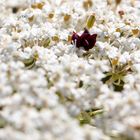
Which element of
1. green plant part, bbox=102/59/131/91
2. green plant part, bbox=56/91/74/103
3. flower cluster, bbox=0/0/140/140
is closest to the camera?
flower cluster, bbox=0/0/140/140

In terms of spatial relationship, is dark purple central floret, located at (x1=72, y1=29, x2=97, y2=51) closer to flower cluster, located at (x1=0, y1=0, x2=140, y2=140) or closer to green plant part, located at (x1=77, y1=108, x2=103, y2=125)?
flower cluster, located at (x1=0, y1=0, x2=140, y2=140)

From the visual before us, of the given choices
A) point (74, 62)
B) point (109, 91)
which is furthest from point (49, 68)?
point (109, 91)

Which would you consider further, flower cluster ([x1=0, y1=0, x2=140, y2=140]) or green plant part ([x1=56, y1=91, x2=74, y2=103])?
green plant part ([x1=56, y1=91, x2=74, y2=103])

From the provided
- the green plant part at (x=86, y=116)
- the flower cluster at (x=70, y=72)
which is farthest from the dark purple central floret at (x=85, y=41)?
the green plant part at (x=86, y=116)

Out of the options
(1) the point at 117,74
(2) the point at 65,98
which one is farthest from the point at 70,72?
(1) the point at 117,74

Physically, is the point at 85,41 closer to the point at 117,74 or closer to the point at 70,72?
the point at 117,74

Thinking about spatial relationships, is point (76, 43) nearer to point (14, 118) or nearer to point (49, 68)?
point (49, 68)

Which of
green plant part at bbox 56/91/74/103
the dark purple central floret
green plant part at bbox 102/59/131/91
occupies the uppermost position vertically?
the dark purple central floret

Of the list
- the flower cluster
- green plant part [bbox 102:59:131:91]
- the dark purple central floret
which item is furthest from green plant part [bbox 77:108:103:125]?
the dark purple central floret

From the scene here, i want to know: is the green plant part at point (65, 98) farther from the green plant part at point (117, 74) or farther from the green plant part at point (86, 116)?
the green plant part at point (117, 74)
